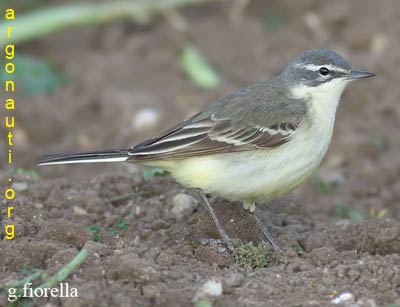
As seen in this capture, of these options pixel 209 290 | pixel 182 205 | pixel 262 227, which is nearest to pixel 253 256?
pixel 262 227

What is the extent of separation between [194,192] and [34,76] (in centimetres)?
616

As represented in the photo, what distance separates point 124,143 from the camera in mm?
11344

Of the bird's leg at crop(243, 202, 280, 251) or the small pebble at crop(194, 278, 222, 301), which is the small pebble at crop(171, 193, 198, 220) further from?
the small pebble at crop(194, 278, 222, 301)

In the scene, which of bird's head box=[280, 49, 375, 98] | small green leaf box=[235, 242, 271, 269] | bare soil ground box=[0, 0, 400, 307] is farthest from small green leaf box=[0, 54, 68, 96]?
small green leaf box=[235, 242, 271, 269]

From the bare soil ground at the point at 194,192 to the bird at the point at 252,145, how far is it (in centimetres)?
43

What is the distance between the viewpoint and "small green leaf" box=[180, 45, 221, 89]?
12.4 meters

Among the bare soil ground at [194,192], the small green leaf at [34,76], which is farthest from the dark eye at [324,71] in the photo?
the small green leaf at [34,76]

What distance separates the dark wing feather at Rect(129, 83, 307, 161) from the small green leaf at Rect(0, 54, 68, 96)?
579 cm

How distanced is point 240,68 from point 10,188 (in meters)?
5.96

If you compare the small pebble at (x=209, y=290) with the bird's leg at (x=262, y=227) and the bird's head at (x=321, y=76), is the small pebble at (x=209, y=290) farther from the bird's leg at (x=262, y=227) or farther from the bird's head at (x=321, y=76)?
the bird's head at (x=321, y=76)

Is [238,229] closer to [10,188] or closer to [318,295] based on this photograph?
[318,295]

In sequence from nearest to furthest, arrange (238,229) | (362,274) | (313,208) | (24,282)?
(24,282) → (362,274) → (238,229) → (313,208)

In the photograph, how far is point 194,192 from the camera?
773 cm

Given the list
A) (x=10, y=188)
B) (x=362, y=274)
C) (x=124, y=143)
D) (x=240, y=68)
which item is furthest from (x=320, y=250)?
(x=240, y=68)
